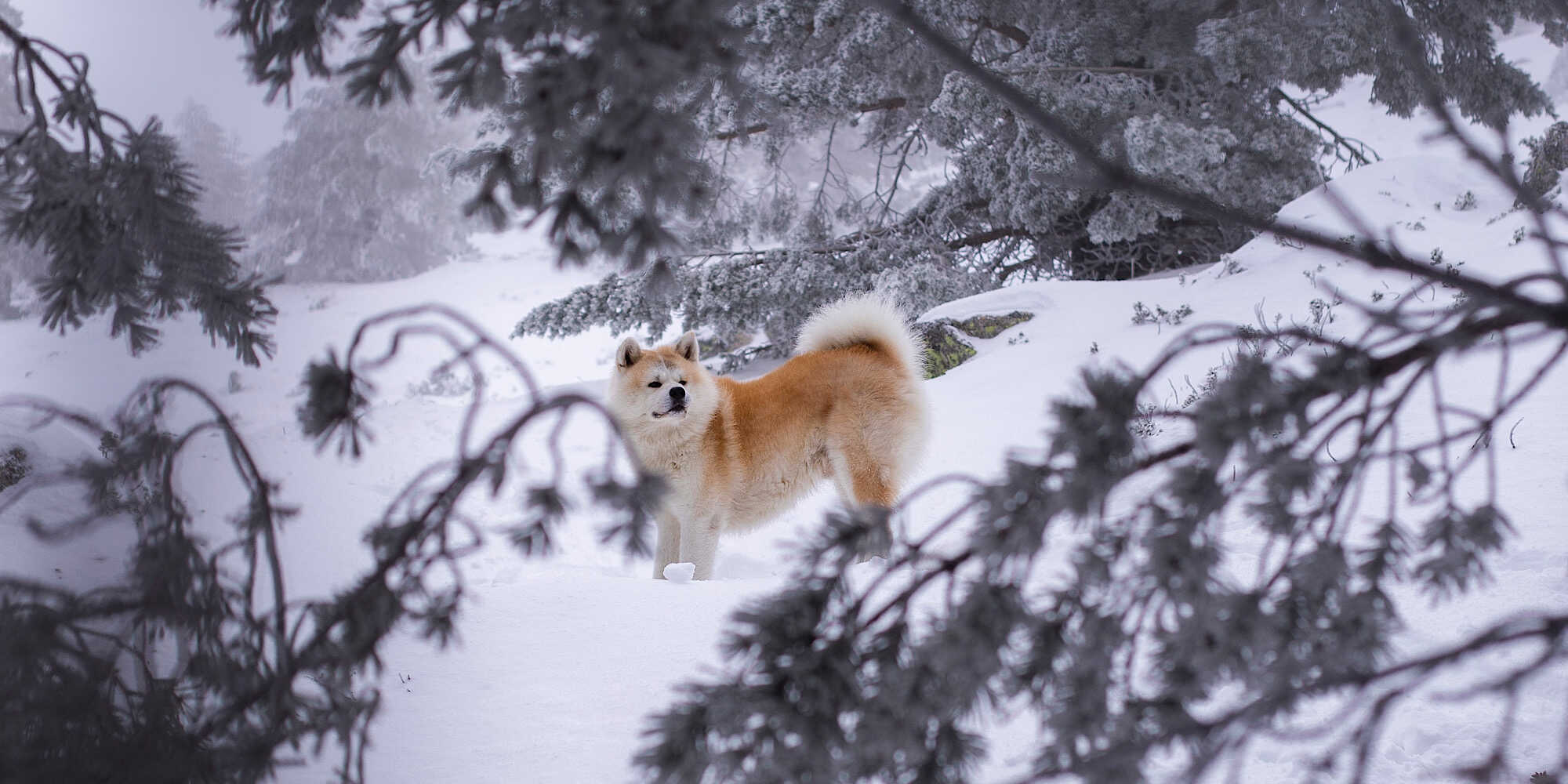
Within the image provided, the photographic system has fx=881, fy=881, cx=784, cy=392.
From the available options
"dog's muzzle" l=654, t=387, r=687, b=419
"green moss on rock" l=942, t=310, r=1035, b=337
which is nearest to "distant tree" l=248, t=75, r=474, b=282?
"green moss on rock" l=942, t=310, r=1035, b=337

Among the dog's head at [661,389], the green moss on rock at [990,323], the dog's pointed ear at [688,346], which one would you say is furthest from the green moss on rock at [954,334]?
the dog's head at [661,389]

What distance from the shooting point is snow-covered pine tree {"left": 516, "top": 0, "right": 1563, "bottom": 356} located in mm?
6578

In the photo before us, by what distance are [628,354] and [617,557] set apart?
4.38 feet

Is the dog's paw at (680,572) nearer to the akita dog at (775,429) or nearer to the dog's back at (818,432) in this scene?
the akita dog at (775,429)

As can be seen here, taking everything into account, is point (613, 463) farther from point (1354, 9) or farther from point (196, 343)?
point (1354, 9)

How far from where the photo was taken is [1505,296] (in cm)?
85

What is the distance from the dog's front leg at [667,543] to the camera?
389cm

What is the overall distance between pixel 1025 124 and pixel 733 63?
6441 mm

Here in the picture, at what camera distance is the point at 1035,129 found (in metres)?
7.03

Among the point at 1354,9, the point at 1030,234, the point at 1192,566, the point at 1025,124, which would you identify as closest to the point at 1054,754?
the point at 1192,566

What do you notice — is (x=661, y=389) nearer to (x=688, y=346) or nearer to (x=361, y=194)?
(x=688, y=346)

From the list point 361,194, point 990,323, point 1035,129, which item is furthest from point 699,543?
point 361,194

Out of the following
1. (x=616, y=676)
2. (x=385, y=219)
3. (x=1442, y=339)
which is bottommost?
(x=616, y=676)

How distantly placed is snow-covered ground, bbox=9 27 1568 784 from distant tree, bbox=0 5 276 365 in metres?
0.14
